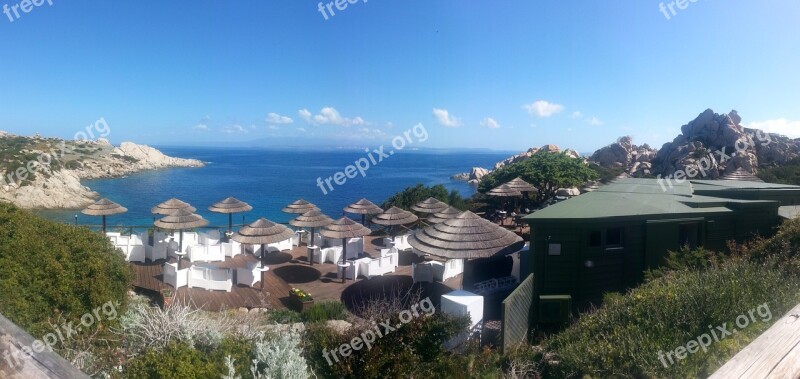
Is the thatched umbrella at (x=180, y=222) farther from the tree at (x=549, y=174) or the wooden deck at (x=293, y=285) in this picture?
the tree at (x=549, y=174)

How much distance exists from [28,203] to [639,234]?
5047 cm

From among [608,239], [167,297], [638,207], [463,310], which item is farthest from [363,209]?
[638,207]

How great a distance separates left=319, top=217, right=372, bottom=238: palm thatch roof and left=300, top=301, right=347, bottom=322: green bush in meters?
2.38

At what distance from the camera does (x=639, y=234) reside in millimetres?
9500

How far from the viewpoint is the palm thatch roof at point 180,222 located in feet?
41.1

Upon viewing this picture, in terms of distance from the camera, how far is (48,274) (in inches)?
293

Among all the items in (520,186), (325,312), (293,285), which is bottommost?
(293,285)

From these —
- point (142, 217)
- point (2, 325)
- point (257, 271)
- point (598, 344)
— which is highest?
point (2, 325)

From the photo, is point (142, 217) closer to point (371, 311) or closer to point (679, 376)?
point (371, 311)

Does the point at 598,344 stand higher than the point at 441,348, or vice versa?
the point at 598,344

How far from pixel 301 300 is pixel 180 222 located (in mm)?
4682

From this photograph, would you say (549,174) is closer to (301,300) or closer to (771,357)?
(301,300)

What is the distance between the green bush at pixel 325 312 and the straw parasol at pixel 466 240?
7.01 feet

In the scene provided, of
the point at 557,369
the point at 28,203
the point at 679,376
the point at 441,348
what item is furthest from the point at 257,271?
the point at 28,203
